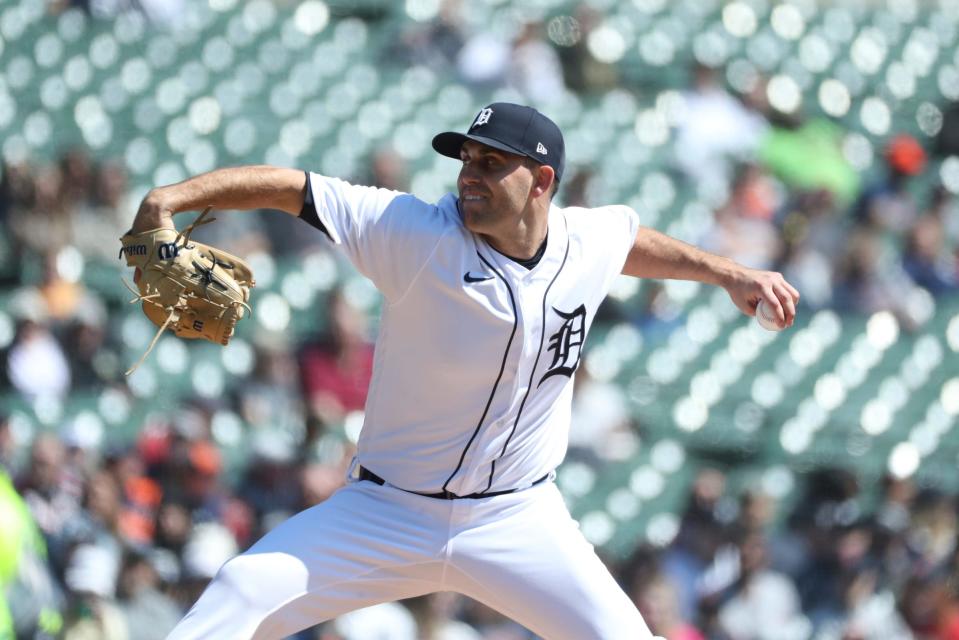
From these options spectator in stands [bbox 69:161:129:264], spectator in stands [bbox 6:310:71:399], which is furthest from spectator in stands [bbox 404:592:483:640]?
spectator in stands [bbox 69:161:129:264]

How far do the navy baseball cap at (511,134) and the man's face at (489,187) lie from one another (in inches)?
1.2

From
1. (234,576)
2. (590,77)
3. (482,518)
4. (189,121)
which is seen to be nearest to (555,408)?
(482,518)

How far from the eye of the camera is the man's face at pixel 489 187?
3361 millimetres

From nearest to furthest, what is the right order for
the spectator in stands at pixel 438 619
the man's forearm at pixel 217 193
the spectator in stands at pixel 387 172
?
the man's forearm at pixel 217 193, the spectator in stands at pixel 438 619, the spectator in stands at pixel 387 172

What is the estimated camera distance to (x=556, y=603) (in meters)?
3.37

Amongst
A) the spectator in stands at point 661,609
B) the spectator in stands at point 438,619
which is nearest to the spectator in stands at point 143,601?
the spectator in stands at point 438,619

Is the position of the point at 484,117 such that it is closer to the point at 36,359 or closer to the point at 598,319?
the point at 36,359

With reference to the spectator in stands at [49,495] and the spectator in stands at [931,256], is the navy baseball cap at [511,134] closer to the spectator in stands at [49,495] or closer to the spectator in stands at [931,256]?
the spectator in stands at [49,495]

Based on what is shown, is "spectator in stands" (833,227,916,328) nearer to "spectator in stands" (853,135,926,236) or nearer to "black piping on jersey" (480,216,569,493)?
"spectator in stands" (853,135,926,236)

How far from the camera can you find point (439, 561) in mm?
3400

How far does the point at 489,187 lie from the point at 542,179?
0.16 m

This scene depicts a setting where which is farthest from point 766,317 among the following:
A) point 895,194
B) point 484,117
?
point 895,194

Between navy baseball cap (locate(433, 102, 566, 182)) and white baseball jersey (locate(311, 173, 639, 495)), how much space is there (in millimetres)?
192

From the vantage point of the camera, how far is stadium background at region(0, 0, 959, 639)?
6031 millimetres
